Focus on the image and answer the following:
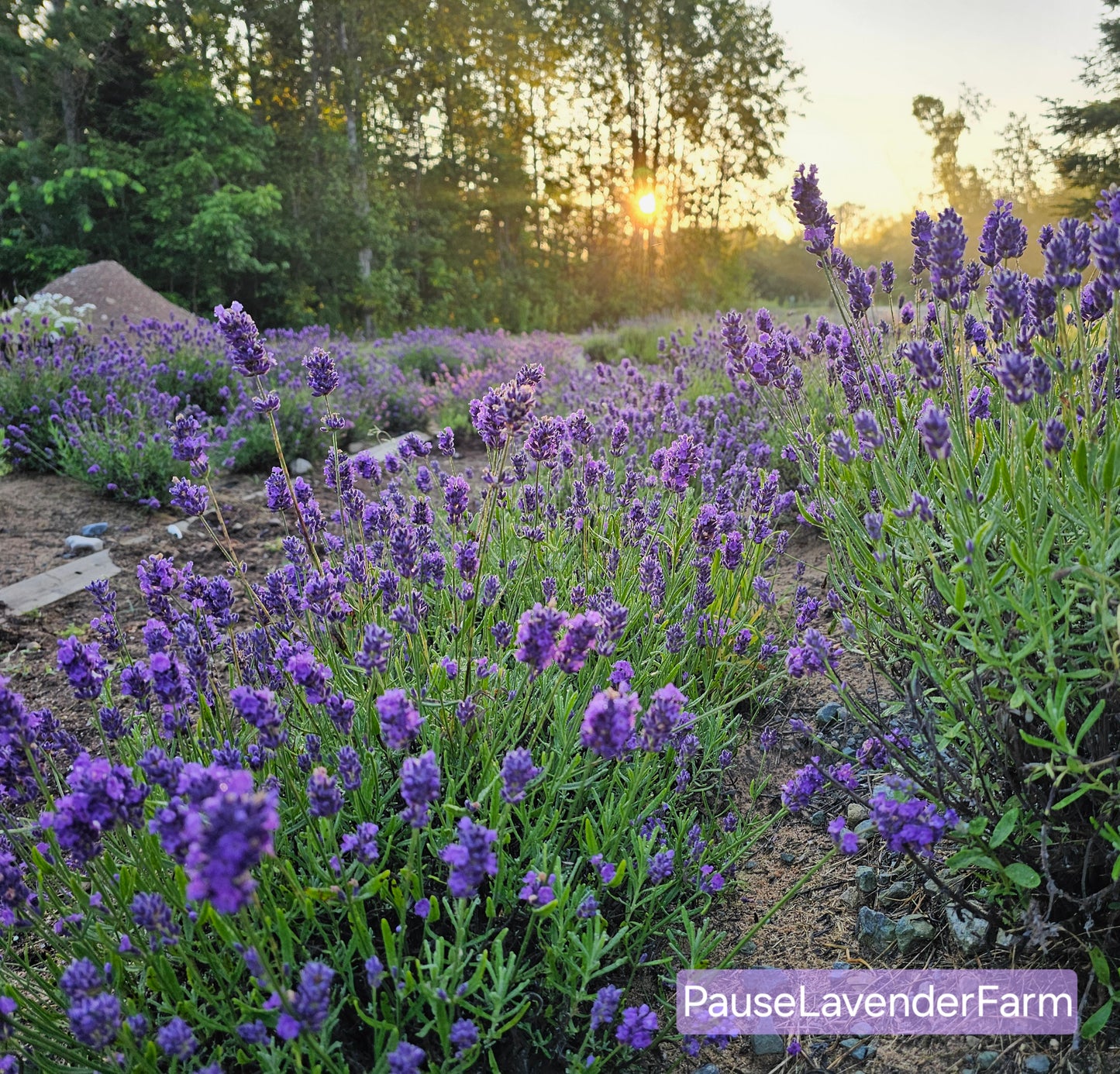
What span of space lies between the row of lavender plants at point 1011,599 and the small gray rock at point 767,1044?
46 centimetres

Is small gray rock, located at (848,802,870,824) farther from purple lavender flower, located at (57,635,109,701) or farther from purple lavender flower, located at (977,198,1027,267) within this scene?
purple lavender flower, located at (57,635,109,701)

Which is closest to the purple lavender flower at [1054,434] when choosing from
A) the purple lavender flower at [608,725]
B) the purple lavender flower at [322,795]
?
the purple lavender flower at [608,725]

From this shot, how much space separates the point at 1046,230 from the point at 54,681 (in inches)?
137

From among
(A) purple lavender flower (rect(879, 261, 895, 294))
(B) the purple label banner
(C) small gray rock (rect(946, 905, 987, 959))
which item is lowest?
(B) the purple label banner

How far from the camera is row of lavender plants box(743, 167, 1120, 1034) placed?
1330 millimetres

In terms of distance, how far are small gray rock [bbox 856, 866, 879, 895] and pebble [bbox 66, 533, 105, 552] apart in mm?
3893

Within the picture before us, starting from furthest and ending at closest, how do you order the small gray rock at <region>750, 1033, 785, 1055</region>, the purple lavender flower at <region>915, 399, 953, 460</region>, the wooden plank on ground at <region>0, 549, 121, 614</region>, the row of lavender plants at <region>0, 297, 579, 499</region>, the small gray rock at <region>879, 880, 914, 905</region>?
the row of lavender plants at <region>0, 297, 579, 499</region>, the wooden plank on ground at <region>0, 549, 121, 614</region>, the small gray rock at <region>879, 880, 914, 905</region>, the small gray rock at <region>750, 1033, 785, 1055</region>, the purple lavender flower at <region>915, 399, 953, 460</region>

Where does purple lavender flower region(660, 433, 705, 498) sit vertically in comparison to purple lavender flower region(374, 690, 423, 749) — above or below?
above

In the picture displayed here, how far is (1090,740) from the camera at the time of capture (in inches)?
58.2

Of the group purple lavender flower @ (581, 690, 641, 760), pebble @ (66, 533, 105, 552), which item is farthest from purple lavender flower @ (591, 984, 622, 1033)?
pebble @ (66, 533, 105, 552)

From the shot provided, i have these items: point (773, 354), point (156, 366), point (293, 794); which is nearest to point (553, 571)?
point (773, 354)

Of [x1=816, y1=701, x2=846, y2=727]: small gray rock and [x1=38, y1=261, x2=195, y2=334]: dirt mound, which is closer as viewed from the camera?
[x1=816, y1=701, x2=846, y2=727]: small gray rock

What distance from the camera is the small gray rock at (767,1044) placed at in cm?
155

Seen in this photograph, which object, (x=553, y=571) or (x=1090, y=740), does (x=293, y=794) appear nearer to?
(x=553, y=571)
